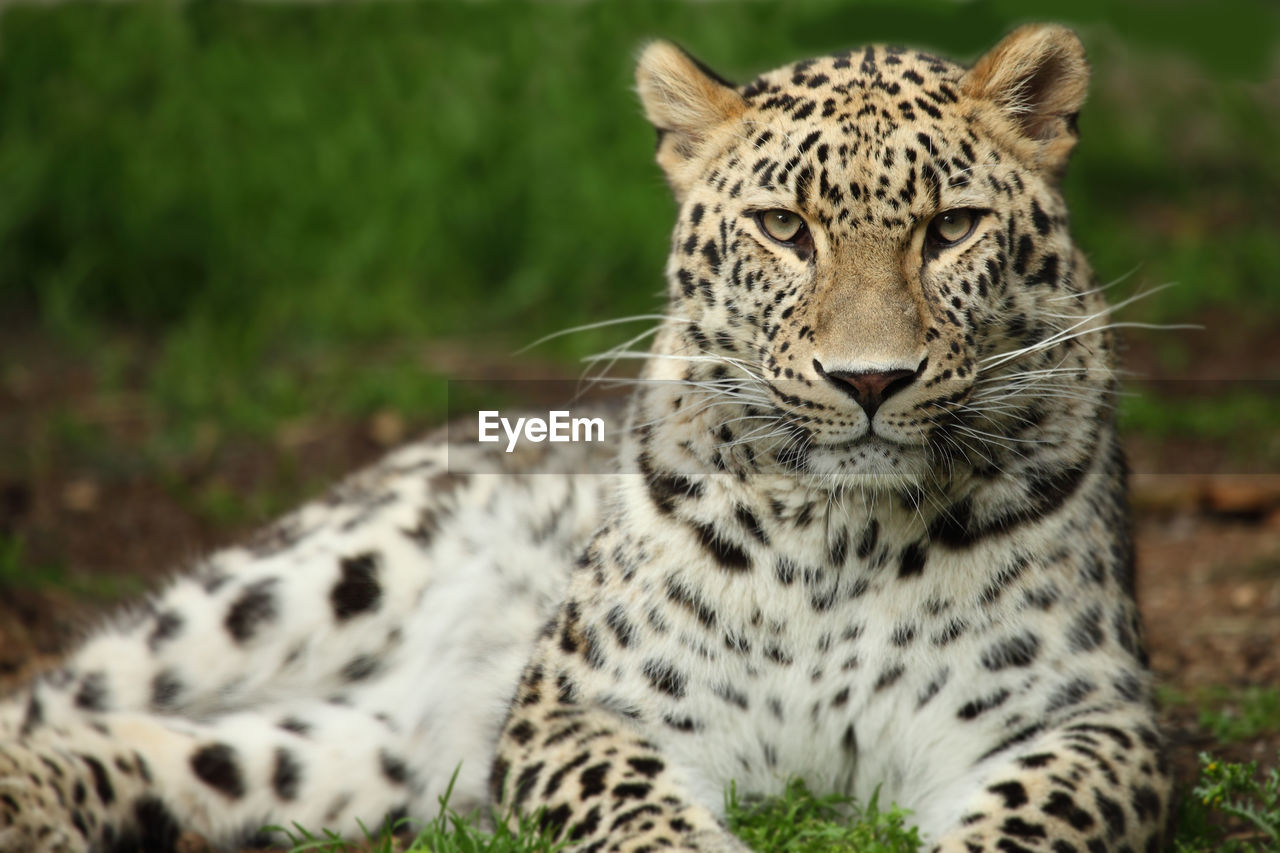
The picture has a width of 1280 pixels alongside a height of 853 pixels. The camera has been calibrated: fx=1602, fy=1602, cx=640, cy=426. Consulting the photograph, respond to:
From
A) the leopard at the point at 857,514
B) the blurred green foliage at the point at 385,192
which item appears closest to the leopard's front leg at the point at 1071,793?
the leopard at the point at 857,514

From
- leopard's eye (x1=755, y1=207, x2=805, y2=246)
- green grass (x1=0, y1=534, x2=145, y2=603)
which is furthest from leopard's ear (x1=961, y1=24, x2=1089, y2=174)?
green grass (x1=0, y1=534, x2=145, y2=603)

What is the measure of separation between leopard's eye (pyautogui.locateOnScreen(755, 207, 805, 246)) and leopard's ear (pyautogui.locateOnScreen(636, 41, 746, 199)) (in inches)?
15.9

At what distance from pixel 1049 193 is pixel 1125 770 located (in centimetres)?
147

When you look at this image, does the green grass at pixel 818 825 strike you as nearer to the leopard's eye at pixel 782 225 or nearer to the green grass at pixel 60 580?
the leopard's eye at pixel 782 225

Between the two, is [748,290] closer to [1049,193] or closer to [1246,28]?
[1049,193]

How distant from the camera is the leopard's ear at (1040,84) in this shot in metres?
4.14

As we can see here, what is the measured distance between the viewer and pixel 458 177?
36.7 ft

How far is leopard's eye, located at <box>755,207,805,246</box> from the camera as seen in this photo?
405cm

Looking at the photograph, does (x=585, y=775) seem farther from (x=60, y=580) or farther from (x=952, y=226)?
(x=60, y=580)

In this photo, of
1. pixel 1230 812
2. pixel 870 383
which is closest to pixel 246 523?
pixel 870 383

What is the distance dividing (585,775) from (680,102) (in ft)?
6.03

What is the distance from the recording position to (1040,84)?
4.23m

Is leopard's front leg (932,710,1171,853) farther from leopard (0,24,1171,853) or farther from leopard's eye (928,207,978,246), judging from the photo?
leopard's eye (928,207,978,246)

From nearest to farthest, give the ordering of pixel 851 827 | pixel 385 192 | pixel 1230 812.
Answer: pixel 1230 812 → pixel 851 827 → pixel 385 192
